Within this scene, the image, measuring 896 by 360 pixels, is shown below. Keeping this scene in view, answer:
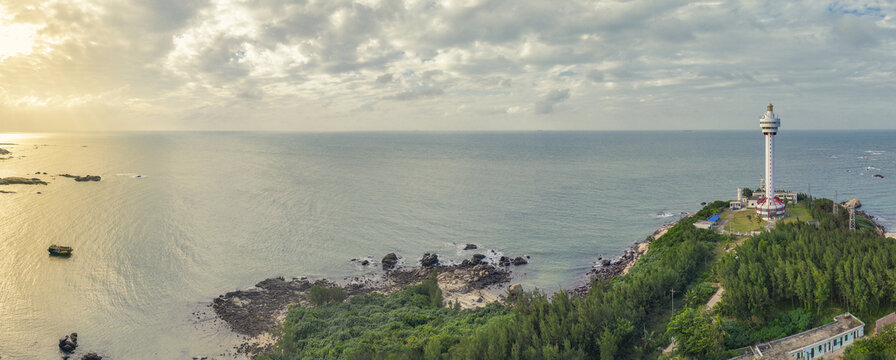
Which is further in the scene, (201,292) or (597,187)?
(597,187)

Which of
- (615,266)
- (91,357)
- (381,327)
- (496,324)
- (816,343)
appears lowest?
(91,357)

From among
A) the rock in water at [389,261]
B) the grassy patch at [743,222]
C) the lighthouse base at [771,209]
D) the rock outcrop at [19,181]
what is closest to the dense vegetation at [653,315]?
the grassy patch at [743,222]

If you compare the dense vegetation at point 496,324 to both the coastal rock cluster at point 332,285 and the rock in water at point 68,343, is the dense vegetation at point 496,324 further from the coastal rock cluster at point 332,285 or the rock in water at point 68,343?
the rock in water at point 68,343

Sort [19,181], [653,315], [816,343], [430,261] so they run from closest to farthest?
[816,343], [653,315], [430,261], [19,181]

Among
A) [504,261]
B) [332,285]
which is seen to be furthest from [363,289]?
[504,261]

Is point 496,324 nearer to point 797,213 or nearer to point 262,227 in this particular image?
point 797,213

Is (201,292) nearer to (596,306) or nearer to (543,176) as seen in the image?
(596,306)

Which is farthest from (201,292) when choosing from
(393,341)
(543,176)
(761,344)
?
(543,176)
